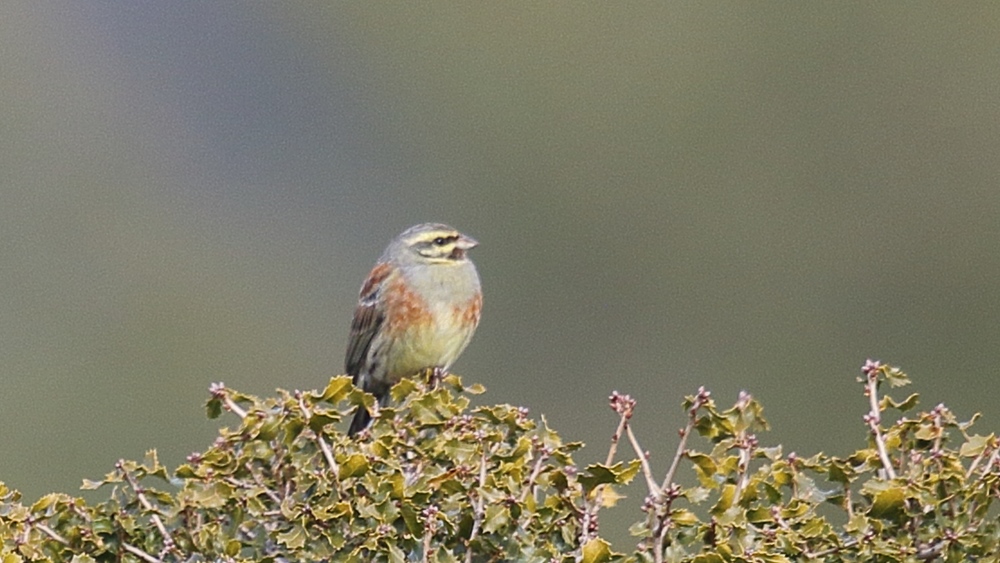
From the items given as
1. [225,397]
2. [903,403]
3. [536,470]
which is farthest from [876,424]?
[225,397]

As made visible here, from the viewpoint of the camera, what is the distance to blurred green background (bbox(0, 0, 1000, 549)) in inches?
446

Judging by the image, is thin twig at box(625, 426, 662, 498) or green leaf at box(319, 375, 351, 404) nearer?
thin twig at box(625, 426, 662, 498)

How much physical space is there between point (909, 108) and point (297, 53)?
5139 mm

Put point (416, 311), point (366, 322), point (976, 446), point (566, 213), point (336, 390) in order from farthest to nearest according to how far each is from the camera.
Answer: point (566, 213)
point (366, 322)
point (416, 311)
point (336, 390)
point (976, 446)

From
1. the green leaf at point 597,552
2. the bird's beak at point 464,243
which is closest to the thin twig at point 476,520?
the green leaf at point 597,552

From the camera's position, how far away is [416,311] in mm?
5094

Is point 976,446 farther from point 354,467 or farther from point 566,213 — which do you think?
point 566,213

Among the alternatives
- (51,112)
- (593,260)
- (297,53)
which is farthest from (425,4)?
(593,260)

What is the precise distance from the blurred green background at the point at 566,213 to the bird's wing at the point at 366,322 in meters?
3.43

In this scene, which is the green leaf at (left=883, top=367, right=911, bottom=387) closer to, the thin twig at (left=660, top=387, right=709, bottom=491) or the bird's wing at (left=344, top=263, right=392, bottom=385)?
the thin twig at (left=660, top=387, right=709, bottom=491)

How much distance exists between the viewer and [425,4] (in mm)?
18203

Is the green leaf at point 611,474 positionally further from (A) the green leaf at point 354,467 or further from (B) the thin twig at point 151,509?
(B) the thin twig at point 151,509

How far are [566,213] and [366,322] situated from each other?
9.36 meters

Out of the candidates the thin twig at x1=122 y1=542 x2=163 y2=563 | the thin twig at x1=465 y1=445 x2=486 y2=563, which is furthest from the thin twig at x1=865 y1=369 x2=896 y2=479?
the thin twig at x1=122 y1=542 x2=163 y2=563
